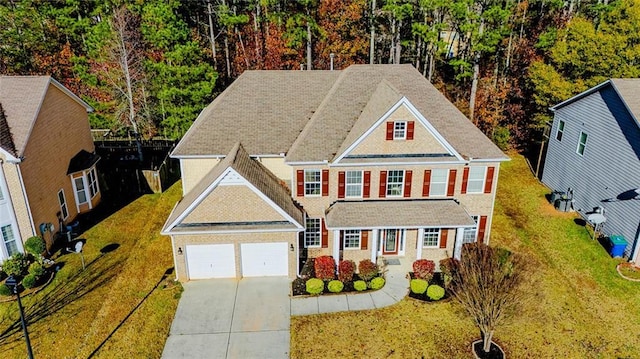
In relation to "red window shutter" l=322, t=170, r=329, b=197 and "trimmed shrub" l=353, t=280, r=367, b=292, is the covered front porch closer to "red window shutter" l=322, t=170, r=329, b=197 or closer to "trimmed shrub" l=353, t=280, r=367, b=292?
"red window shutter" l=322, t=170, r=329, b=197

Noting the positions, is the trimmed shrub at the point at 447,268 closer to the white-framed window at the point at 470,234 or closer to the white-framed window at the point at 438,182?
the white-framed window at the point at 470,234

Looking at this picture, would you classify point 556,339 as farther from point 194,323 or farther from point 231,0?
point 231,0

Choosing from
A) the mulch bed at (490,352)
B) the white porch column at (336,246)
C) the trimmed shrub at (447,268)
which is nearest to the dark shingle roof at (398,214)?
the white porch column at (336,246)

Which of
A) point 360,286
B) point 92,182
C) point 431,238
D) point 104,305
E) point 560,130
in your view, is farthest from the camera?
point 560,130

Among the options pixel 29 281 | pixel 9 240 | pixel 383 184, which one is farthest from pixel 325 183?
pixel 9 240

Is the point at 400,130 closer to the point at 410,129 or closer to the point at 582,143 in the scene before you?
the point at 410,129

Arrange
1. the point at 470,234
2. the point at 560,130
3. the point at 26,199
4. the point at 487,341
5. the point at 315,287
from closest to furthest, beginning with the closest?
the point at 487,341 → the point at 315,287 → the point at 26,199 → the point at 470,234 → the point at 560,130
